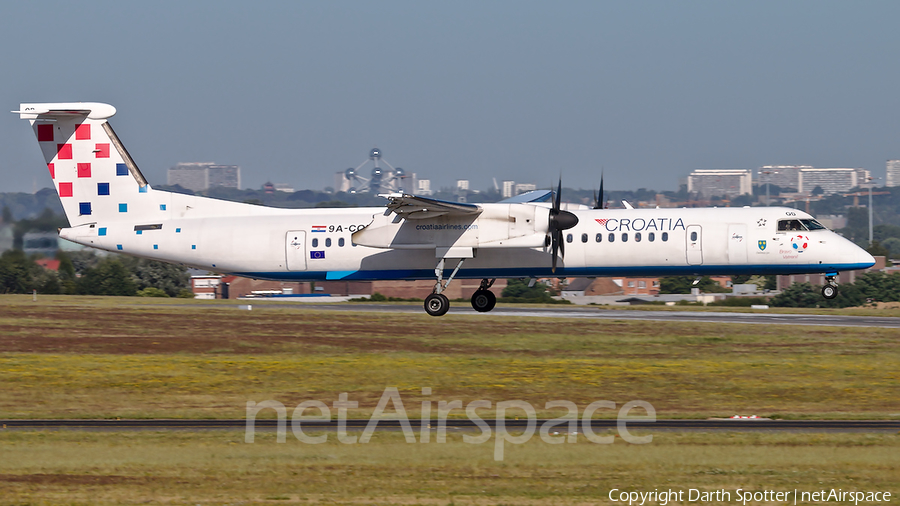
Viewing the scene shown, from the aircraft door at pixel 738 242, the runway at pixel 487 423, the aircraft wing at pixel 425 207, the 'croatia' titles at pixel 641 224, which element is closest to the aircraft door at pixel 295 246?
the aircraft wing at pixel 425 207

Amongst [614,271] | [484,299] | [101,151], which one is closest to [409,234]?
[484,299]

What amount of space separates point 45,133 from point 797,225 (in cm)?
2437

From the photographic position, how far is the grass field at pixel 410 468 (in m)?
12.5

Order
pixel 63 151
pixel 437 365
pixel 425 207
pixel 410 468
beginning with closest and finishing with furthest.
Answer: pixel 410 468 < pixel 437 365 < pixel 425 207 < pixel 63 151

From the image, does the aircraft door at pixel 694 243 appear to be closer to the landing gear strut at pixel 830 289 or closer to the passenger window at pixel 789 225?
the passenger window at pixel 789 225

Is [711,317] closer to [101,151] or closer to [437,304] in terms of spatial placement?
[437,304]

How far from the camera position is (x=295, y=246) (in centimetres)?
2925

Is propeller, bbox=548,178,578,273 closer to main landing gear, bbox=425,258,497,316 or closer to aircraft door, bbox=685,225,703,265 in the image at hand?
main landing gear, bbox=425,258,497,316

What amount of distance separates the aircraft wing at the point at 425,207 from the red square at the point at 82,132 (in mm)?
10838

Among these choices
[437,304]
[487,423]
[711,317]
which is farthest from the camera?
[711,317]

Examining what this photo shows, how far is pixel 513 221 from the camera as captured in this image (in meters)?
27.5

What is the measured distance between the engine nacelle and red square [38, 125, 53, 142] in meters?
10.9

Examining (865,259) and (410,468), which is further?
(865,259)

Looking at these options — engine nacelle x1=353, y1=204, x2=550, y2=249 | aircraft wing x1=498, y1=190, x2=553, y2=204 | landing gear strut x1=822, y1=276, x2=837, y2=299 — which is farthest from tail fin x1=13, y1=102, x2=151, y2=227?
landing gear strut x1=822, y1=276, x2=837, y2=299
